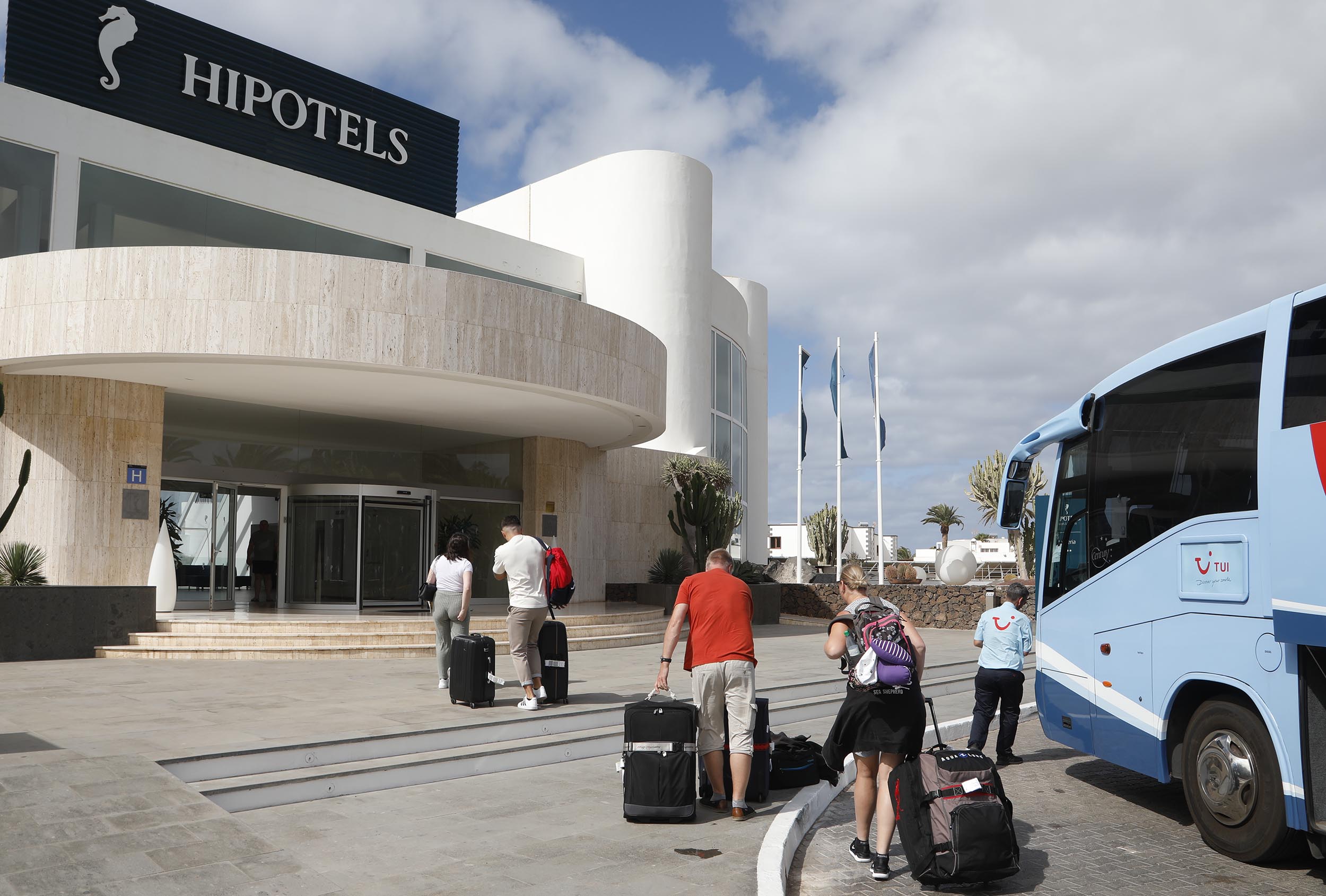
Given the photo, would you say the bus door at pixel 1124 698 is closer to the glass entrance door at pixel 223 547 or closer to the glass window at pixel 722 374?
the glass entrance door at pixel 223 547

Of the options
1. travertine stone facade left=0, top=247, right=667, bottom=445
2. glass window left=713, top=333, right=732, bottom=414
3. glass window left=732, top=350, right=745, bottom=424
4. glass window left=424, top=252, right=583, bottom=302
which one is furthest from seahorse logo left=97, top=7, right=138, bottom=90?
glass window left=732, top=350, right=745, bottom=424

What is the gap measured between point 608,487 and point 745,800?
18438 millimetres

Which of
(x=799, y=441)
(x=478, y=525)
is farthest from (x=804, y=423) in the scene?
(x=478, y=525)

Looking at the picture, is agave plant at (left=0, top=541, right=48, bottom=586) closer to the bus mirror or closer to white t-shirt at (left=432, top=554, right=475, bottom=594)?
white t-shirt at (left=432, top=554, right=475, bottom=594)

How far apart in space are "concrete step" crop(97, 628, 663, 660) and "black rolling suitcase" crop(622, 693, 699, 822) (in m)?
7.74

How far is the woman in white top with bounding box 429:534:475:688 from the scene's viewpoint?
1038 cm

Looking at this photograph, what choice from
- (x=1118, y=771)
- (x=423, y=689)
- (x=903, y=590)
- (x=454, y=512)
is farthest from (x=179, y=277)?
(x=903, y=590)

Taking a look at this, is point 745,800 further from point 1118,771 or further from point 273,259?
point 273,259

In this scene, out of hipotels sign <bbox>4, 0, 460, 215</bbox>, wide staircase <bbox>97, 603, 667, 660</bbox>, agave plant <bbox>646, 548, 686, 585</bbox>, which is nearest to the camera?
wide staircase <bbox>97, 603, 667, 660</bbox>

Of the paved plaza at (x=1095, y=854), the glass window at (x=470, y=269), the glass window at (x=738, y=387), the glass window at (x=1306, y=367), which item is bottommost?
the paved plaza at (x=1095, y=854)

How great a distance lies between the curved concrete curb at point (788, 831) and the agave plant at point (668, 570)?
668 inches

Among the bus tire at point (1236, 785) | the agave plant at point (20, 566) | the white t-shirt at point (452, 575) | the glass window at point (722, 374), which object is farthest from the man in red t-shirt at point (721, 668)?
the glass window at point (722, 374)

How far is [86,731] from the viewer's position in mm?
7895

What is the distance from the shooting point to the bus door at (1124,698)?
639 cm
